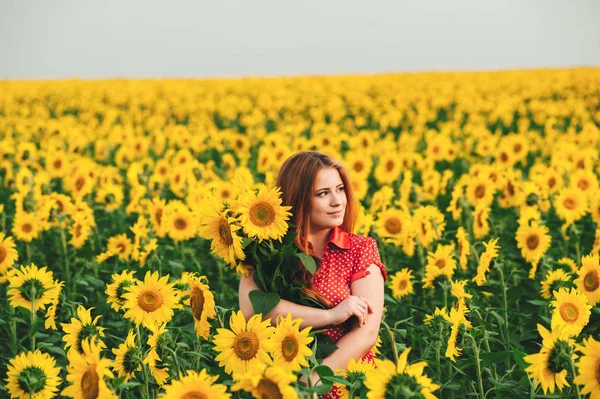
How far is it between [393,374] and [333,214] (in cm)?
118

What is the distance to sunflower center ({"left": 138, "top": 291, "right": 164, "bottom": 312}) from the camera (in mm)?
3061

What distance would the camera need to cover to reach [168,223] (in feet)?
16.9

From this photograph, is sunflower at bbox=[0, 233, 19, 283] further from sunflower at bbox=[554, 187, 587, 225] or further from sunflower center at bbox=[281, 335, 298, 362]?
sunflower at bbox=[554, 187, 587, 225]

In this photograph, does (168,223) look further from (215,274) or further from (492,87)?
(492,87)

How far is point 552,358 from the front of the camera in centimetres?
234

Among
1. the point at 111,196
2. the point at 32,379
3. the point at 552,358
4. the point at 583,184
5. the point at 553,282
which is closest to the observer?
the point at 552,358

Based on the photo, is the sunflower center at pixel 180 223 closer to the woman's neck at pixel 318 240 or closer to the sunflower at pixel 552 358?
the woman's neck at pixel 318 240

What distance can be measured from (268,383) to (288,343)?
43cm

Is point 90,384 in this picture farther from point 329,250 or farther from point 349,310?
point 329,250

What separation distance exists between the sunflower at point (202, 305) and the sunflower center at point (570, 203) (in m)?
3.24

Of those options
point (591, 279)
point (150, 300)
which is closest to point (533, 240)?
point (591, 279)

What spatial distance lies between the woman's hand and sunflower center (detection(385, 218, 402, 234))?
205cm

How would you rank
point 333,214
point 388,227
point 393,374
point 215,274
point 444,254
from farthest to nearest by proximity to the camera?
1. point 215,274
2. point 388,227
3. point 444,254
4. point 333,214
5. point 393,374

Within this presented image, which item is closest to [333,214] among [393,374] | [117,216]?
[393,374]
